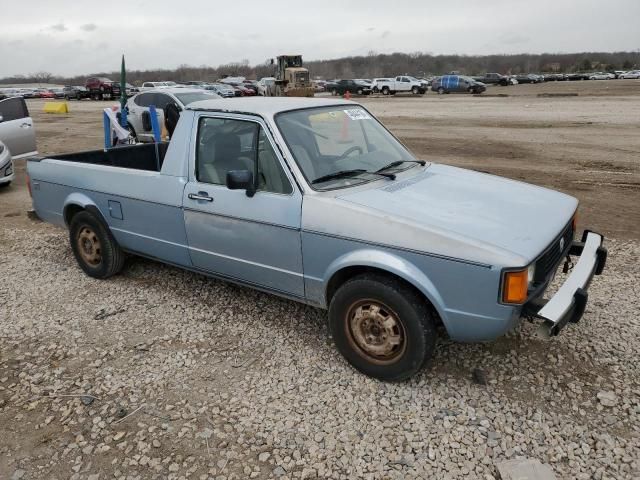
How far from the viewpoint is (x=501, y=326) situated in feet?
9.59

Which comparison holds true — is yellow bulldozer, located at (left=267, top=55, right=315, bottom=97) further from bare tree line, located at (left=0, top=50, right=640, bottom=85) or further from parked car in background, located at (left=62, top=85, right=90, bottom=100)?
bare tree line, located at (left=0, top=50, right=640, bottom=85)

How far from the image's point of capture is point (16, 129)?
10234mm

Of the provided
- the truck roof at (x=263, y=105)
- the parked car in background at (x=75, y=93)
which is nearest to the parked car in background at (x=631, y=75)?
the parked car in background at (x=75, y=93)

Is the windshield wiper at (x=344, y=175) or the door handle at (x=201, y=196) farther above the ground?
the windshield wiper at (x=344, y=175)

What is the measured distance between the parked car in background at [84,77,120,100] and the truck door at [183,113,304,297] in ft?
155

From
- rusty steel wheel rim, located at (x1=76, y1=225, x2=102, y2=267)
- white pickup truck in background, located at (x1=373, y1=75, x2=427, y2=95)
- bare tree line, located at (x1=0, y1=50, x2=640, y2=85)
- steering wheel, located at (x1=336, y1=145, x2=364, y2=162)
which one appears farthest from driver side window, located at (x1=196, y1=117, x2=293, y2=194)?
bare tree line, located at (x1=0, y1=50, x2=640, y2=85)

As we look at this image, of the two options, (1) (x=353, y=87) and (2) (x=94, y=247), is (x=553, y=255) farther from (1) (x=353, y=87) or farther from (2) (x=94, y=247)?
(1) (x=353, y=87)

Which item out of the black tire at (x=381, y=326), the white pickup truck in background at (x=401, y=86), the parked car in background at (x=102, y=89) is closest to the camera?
the black tire at (x=381, y=326)

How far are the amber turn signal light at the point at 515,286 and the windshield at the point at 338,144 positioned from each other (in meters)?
1.33

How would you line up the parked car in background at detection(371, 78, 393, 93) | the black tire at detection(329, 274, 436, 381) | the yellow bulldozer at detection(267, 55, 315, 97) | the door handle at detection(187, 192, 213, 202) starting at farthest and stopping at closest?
1. the parked car in background at detection(371, 78, 393, 93)
2. the yellow bulldozer at detection(267, 55, 315, 97)
3. the door handle at detection(187, 192, 213, 202)
4. the black tire at detection(329, 274, 436, 381)

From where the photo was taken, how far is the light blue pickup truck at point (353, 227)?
2967mm

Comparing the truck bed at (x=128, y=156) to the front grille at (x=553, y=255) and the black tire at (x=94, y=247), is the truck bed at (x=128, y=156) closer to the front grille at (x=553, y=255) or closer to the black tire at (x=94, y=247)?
the black tire at (x=94, y=247)

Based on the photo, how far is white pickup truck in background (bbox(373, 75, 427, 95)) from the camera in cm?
4359

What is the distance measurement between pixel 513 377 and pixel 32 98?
61195 mm
